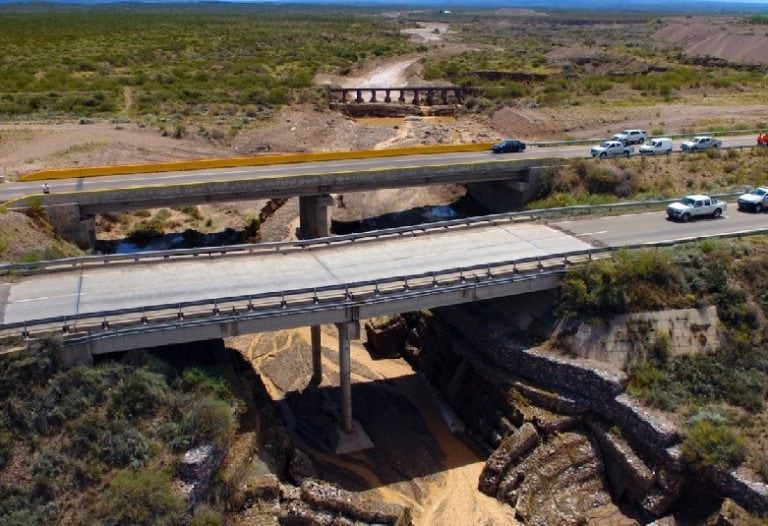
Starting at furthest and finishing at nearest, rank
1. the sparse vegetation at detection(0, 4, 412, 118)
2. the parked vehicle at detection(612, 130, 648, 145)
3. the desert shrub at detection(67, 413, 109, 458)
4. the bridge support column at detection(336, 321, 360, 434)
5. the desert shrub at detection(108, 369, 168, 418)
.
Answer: the sparse vegetation at detection(0, 4, 412, 118)
the parked vehicle at detection(612, 130, 648, 145)
the bridge support column at detection(336, 321, 360, 434)
the desert shrub at detection(108, 369, 168, 418)
the desert shrub at detection(67, 413, 109, 458)

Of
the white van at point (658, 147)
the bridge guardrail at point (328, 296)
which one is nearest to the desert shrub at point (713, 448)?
the bridge guardrail at point (328, 296)

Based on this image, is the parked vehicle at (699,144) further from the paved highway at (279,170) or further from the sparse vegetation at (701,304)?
the sparse vegetation at (701,304)

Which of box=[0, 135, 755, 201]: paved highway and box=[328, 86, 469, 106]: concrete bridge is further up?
box=[0, 135, 755, 201]: paved highway

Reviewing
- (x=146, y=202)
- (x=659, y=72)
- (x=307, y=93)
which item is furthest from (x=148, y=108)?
(x=659, y=72)

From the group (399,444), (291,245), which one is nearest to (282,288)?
(291,245)

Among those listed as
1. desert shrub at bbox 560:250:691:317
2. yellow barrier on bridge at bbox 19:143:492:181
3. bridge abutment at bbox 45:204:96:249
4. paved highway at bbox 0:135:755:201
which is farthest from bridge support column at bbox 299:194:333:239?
desert shrub at bbox 560:250:691:317

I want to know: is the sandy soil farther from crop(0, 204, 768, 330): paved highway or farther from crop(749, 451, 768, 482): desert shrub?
crop(749, 451, 768, 482): desert shrub

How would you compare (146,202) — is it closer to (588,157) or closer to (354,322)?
(354,322)
